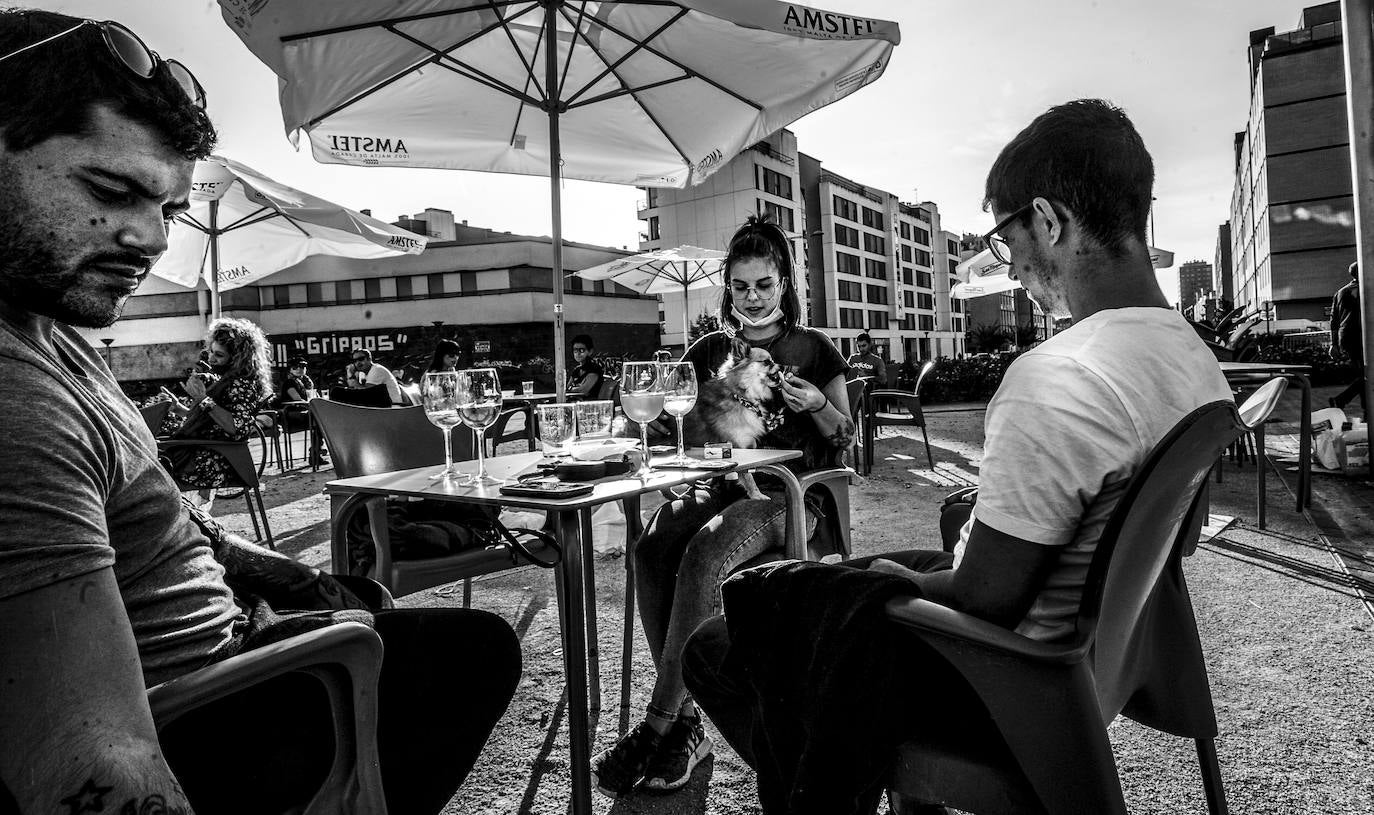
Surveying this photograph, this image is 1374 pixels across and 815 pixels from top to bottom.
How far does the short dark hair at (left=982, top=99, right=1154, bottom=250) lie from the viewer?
1323mm

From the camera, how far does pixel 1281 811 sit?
1.89 metres

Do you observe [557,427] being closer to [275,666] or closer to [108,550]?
[275,666]

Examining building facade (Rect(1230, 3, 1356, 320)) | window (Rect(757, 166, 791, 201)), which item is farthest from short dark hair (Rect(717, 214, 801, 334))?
window (Rect(757, 166, 791, 201))

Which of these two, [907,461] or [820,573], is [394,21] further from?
[907,461]

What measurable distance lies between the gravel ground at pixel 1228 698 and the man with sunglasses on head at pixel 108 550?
1.25ft

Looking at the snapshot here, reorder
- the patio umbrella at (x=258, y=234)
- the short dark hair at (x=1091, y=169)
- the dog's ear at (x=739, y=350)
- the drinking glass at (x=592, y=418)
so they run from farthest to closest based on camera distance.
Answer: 1. the patio umbrella at (x=258, y=234)
2. the dog's ear at (x=739, y=350)
3. the drinking glass at (x=592, y=418)
4. the short dark hair at (x=1091, y=169)

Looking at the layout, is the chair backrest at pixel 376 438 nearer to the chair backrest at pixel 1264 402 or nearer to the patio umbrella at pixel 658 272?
the chair backrest at pixel 1264 402

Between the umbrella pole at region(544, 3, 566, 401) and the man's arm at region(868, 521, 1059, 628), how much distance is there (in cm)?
404

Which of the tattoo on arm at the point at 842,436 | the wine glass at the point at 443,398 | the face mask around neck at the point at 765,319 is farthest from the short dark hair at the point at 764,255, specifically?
the wine glass at the point at 443,398

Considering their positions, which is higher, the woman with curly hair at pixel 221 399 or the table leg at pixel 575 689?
the woman with curly hair at pixel 221 399

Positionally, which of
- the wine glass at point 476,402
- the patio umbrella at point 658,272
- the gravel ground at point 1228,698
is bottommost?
the gravel ground at point 1228,698

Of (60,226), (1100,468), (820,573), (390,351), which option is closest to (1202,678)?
(1100,468)

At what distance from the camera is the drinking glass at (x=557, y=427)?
2420 millimetres

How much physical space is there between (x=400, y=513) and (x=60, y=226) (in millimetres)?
2029
